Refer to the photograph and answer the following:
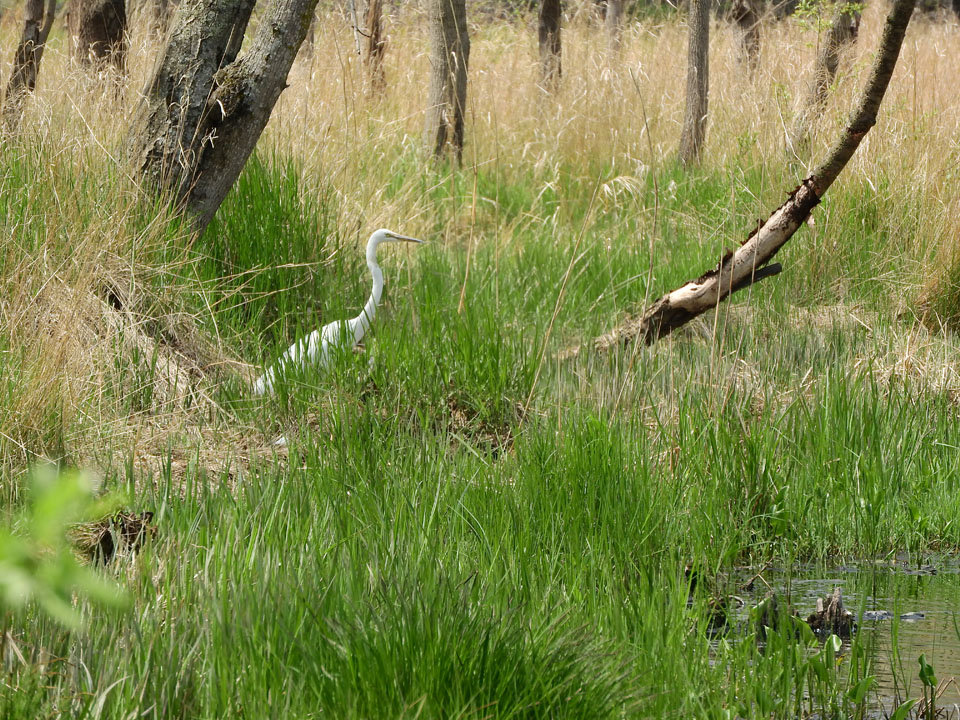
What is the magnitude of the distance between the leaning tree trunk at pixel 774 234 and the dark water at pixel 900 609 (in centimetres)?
96

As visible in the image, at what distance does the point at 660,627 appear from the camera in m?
2.27

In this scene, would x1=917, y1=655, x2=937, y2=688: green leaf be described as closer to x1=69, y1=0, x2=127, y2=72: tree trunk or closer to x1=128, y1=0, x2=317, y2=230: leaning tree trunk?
x1=128, y1=0, x2=317, y2=230: leaning tree trunk

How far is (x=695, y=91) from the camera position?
8336mm

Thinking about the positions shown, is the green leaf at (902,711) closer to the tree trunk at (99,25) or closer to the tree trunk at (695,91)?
the tree trunk at (695,91)

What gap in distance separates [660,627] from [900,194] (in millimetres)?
4394

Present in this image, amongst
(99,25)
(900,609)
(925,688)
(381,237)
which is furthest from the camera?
(99,25)

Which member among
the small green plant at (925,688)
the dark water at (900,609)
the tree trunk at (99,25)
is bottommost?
the dark water at (900,609)

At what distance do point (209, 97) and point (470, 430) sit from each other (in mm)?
1810

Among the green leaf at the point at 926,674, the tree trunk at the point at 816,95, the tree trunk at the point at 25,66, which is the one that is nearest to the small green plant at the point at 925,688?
the green leaf at the point at 926,674

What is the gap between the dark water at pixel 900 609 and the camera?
2432 millimetres

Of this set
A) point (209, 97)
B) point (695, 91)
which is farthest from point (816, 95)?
point (209, 97)

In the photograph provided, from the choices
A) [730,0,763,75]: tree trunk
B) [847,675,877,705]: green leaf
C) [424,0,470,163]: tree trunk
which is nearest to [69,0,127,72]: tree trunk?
[424,0,470,163]: tree trunk

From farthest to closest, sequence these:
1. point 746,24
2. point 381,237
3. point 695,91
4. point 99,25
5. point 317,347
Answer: point 746,24
point 695,91
point 99,25
point 381,237
point 317,347

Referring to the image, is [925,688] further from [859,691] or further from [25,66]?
[25,66]
